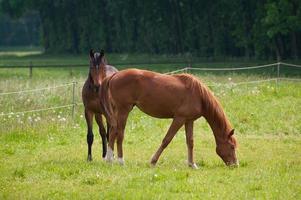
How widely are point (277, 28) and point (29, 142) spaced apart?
99.5ft

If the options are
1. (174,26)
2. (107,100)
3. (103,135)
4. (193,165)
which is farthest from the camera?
(174,26)

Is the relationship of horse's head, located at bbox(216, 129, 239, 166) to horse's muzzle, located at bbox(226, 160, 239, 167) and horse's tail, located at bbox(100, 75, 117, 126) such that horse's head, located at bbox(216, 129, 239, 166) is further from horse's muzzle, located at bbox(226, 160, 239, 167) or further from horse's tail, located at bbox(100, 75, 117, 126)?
horse's tail, located at bbox(100, 75, 117, 126)

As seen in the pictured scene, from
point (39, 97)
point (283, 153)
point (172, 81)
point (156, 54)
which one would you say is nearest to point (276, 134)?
point (283, 153)

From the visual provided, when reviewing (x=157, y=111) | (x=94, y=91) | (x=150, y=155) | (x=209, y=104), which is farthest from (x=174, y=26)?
(x=209, y=104)

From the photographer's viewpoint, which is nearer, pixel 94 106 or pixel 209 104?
pixel 209 104

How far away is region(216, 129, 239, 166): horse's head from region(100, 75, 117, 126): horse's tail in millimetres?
2131

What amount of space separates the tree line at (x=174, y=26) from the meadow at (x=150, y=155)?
24077mm

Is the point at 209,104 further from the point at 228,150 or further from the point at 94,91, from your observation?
the point at 94,91

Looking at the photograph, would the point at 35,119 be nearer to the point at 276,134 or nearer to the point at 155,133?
the point at 155,133

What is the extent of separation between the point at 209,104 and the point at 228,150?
95 cm

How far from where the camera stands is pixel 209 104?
1327cm

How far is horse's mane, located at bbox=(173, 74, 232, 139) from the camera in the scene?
523 inches

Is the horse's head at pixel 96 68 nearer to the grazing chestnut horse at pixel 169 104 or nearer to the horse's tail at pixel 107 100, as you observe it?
the horse's tail at pixel 107 100

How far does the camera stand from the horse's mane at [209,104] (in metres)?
13.3
